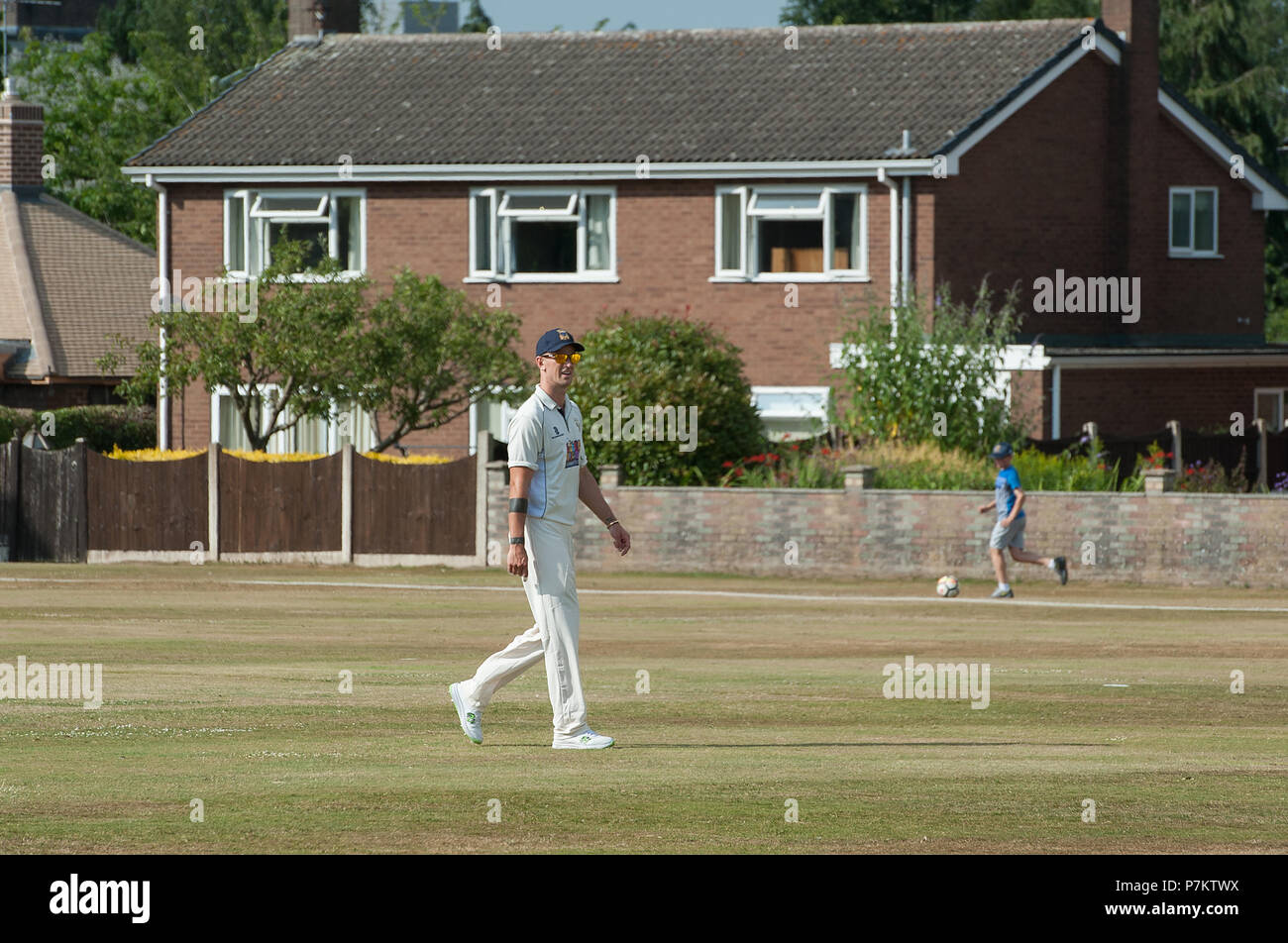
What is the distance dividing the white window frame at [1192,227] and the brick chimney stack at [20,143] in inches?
1026

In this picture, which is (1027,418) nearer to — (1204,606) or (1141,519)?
(1141,519)

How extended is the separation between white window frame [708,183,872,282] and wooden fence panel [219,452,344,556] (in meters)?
9.40

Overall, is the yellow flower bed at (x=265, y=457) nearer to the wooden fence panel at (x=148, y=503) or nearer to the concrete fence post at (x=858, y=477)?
the wooden fence panel at (x=148, y=503)

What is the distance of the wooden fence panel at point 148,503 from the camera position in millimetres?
30750

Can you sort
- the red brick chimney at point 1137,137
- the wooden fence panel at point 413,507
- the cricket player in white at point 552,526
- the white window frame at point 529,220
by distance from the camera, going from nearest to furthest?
the cricket player in white at point 552,526, the wooden fence panel at point 413,507, the white window frame at point 529,220, the red brick chimney at point 1137,137

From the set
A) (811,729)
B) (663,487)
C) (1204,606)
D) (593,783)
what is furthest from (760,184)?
(593,783)

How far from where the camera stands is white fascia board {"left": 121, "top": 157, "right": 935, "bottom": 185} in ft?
116

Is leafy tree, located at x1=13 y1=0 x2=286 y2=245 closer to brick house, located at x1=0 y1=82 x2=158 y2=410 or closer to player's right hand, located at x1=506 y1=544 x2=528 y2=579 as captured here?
brick house, located at x1=0 y1=82 x2=158 y2=410

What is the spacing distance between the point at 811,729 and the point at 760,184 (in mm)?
24205

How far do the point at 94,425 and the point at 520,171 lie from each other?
34.1 ft

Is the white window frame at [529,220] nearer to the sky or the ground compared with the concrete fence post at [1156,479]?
nearer to the sky

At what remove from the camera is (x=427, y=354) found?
32625 millimetres

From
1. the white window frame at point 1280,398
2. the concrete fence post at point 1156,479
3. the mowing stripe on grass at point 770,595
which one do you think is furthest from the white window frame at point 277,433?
the concrete fence post at point 1156,479

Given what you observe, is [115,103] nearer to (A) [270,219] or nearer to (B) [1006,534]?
(A) [270,219]
